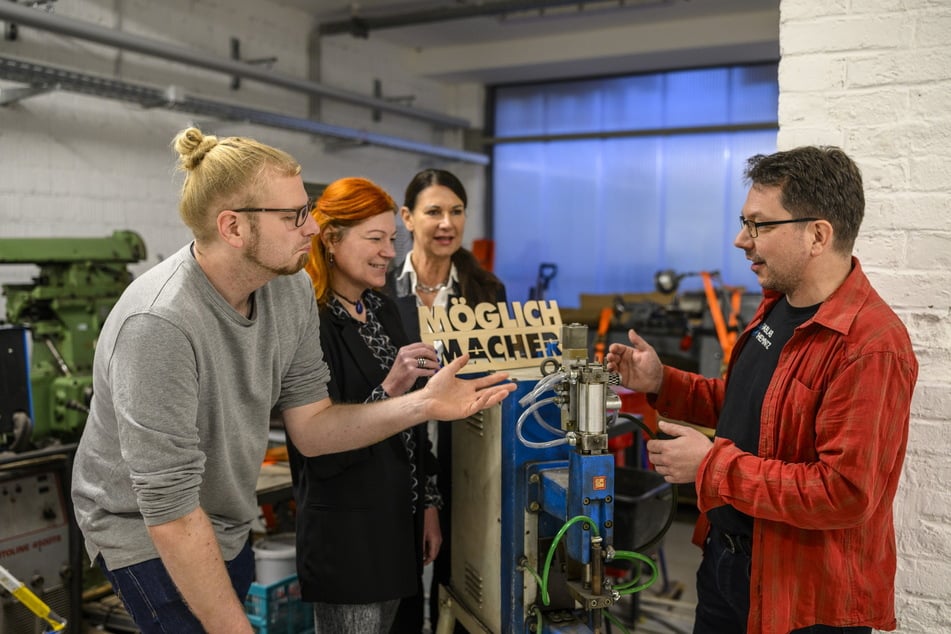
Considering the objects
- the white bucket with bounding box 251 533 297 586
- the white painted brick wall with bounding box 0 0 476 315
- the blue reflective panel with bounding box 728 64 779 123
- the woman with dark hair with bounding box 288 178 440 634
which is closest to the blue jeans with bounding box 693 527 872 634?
the woman with dark hair with bounding box 288 178 440 634

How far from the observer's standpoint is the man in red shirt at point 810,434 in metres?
1.24

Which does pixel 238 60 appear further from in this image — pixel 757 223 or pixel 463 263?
pixel 757 223

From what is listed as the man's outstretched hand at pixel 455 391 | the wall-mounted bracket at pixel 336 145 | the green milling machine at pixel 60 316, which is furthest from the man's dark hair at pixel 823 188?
the wall-mounted bracket at pixel 336 145

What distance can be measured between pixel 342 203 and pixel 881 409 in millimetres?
1095

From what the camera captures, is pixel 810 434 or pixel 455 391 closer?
pixel 810 434

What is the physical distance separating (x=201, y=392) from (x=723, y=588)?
39.3 inches

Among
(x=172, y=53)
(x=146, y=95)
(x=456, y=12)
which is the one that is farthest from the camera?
(x=456, y=12)

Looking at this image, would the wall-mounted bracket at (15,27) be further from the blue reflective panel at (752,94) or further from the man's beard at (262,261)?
the blue reflective panel at (752,94)

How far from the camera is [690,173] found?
18.8 feet

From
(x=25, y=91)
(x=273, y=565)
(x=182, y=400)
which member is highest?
(x=25, y=91)

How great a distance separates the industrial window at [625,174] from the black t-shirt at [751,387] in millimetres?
4171

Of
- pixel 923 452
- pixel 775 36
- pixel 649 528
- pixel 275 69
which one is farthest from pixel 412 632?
pixel 775 36

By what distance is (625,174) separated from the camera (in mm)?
5938

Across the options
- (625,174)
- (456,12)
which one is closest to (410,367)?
(456,12)
